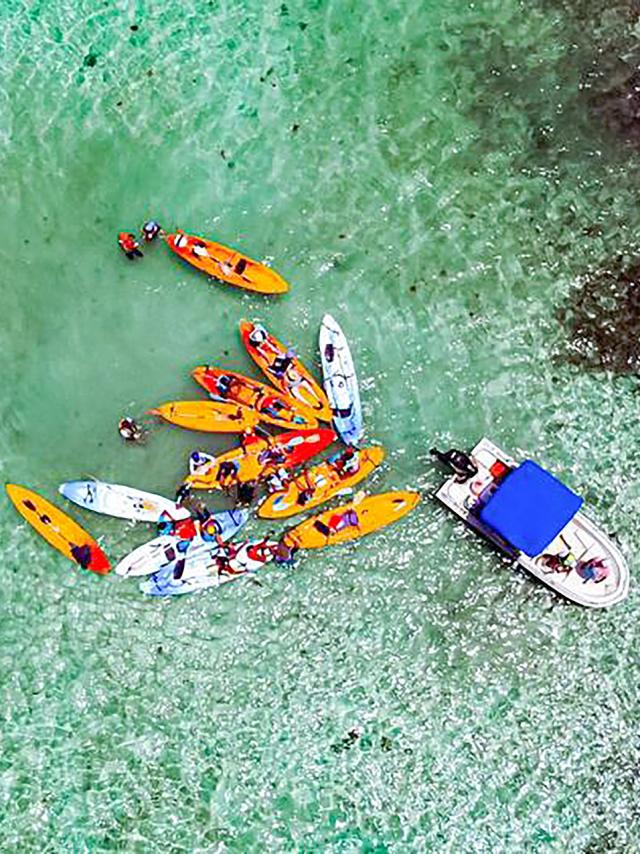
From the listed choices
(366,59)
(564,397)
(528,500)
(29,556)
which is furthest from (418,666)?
(366,59)

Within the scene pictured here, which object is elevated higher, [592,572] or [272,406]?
[592,572]

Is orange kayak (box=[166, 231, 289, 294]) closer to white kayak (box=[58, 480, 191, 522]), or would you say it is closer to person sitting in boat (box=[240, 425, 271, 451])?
person sitting in boat (box=[240, 425, 271, 451])

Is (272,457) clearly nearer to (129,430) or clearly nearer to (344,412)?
(344,412)

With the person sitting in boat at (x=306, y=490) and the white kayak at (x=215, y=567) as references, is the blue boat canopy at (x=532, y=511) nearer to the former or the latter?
the person sitting in boat at (x=306, y=490)

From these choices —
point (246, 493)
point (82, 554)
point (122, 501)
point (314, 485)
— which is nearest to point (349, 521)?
A: point (314, 485)

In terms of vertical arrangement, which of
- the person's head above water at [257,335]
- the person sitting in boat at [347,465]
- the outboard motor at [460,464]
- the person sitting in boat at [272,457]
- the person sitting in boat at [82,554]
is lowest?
the person sitting in boat at [82,554]

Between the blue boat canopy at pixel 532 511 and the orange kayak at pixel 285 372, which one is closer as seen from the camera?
the blue boat canopy at pixel 532 511

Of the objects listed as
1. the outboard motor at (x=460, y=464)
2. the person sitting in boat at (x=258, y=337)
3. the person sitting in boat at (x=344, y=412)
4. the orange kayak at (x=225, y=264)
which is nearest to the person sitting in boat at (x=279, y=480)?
the person sitting in boat at (x=344, y=412)

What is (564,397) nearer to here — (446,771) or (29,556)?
(446,771)
